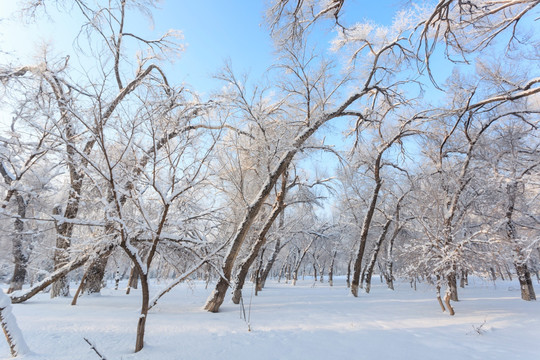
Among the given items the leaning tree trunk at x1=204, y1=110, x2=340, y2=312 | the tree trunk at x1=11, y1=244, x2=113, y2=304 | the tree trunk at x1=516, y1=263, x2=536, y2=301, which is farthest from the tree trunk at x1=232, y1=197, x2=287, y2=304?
the tree trunk at x1=516, y1=263, x2=536, y2=301

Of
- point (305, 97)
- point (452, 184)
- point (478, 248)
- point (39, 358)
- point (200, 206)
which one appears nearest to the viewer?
point (39, 358)

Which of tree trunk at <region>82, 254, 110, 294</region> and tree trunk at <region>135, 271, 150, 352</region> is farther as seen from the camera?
tree trunk at <region>82, 254, 110, 294</region>

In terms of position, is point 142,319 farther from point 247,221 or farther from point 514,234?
point 514,234

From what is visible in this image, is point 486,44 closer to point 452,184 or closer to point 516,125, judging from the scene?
point 452,184

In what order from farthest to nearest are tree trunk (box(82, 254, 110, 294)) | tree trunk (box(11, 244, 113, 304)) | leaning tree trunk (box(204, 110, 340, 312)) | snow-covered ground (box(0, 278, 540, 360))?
1. tree trunk (box(82, 254, 110, 294))
2. leaning tree trunk (box(204, 110, 340, 312))
3. tree trunk (box(11, 244, 113, 304))
4. snow-covered ground (box(0, 278, 540, 360))

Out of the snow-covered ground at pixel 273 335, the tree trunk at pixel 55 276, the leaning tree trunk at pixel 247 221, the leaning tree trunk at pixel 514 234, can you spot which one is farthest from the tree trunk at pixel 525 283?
the tree trunk at pixel 55 276

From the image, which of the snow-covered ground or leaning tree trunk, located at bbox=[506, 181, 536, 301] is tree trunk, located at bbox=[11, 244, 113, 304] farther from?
leaning tree trunk, located at bbox=[506, 181, 536, 301]

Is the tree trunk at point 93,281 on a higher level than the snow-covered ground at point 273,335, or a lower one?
higher

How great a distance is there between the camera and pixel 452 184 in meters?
11.4

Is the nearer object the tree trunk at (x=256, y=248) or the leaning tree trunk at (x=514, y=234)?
the tree trunk at (x=256, y=248)

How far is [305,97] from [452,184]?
24.3ft

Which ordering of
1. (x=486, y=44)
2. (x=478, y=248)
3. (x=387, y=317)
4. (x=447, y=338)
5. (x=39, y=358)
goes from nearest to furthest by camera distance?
(x=39, y=358), (x=486, y=44), (x=447, y=338), (x=387, y=317), (x=478, y=248)

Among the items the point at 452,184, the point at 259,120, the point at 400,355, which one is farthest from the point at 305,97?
the point at 400,355

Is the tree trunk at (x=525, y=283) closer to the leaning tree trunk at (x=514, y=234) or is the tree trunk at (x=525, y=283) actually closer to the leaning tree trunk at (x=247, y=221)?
the leaning tree trunk at (x=514, y=234)
